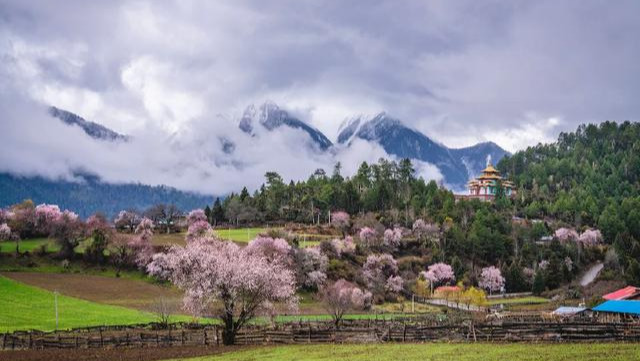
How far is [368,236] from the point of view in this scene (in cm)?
13450

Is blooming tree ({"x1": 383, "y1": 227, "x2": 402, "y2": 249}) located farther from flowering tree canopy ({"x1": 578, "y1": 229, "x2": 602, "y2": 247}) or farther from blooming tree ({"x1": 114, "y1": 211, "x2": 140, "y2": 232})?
blooming tree ({"x1": 114, "y1": 211, "x2": 140, "y2": 232})

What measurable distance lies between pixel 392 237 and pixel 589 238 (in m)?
51.9

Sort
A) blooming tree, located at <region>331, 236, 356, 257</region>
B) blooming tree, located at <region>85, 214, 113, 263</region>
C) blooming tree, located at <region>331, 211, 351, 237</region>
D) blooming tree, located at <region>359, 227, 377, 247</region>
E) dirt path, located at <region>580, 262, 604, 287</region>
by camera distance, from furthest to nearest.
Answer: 1. blooming tree, located at <region>331, 211, 351, 237</region>
2. blooming tree, located at <region>359, 227, 377, 247</region>
3. dirt path, located at <region>580, 262, 604, 287</region>
4. blooming tree, located at <region>331, 236, 356, 257</region>
5. blooming tree, located at <region>85, 214, 113, 263</region>

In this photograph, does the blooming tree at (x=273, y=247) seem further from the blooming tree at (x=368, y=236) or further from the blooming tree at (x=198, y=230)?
the blooming tree at (x=368, y=236)

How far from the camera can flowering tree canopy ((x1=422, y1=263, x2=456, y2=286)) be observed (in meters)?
121

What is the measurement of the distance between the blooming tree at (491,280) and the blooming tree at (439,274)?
21.8ft

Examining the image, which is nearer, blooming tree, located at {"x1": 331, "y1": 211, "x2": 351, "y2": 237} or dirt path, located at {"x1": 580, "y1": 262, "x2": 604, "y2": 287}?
dirt path, located at {"x1": 580, "y1": 262, "x2": 604, "y2": 287}

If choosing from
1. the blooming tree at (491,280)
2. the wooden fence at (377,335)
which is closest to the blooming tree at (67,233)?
the wooden fence at (377,335)

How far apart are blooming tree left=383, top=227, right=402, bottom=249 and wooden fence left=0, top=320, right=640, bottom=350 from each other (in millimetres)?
77315

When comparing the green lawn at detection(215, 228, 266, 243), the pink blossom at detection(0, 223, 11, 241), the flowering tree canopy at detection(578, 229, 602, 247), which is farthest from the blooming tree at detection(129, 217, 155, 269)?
the flowering tree canopy at detection(578, 229, 602, 247)

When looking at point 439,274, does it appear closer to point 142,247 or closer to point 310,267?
point 310,267

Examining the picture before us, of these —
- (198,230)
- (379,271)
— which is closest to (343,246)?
(379,271)

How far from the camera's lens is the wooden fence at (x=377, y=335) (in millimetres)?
39750

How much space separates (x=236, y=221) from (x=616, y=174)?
129560 millimetres
